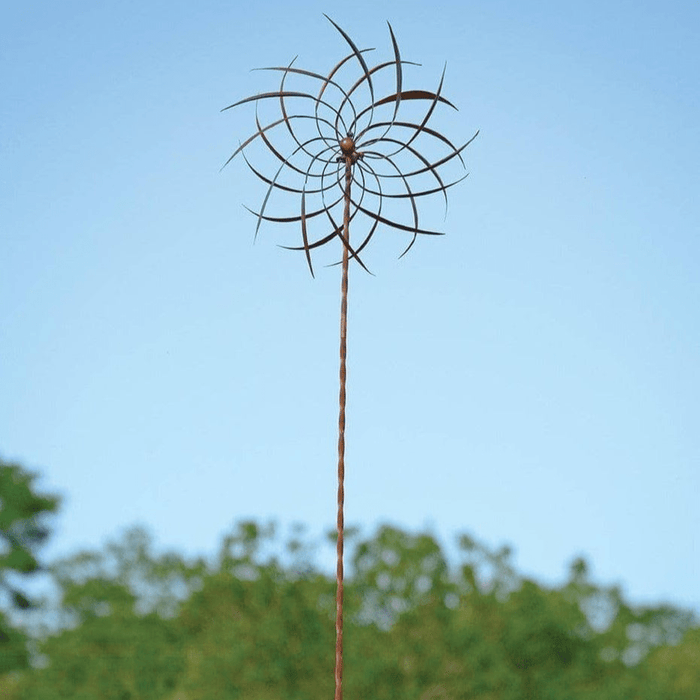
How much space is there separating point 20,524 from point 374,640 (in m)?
9.89

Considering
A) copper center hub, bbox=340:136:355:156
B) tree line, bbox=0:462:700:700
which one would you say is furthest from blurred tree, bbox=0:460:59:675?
copper center hub, bbox=340:136:355:156

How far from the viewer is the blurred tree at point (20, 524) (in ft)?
70.3

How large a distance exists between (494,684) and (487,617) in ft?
3.64

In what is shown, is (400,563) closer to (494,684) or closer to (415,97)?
(494,684)

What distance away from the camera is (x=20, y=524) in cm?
2281

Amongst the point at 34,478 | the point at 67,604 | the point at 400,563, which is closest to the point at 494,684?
the point at 400,563

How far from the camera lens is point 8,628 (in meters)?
20.4

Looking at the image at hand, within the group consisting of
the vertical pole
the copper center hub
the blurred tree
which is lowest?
the vertical pole

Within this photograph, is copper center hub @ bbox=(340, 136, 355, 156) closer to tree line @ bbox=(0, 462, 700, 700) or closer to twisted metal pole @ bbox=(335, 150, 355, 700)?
twisted metal pole @ bbox=(335, 150, 355, 700)

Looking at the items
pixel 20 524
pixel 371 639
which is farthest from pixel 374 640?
pixel 20 524

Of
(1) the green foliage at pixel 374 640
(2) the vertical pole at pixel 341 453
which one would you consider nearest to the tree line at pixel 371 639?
(1) the green foliage at pixel 374 640

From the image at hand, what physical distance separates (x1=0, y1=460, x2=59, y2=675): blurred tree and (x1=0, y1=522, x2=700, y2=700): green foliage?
3.01 meters

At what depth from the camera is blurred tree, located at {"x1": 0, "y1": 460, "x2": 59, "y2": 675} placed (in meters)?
21.4

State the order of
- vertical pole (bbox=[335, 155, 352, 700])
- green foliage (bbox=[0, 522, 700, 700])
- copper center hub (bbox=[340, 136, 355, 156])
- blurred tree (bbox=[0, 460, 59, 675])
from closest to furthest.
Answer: vertical pole (bbox=[335, 155, 352, 700]) < copper center hub (bbox=[340, 136, 355, 156]) < green foliage (bbox=[0, 522, 700, 700]) < blurred tree (bbox=[0, 460, 59, 675])
